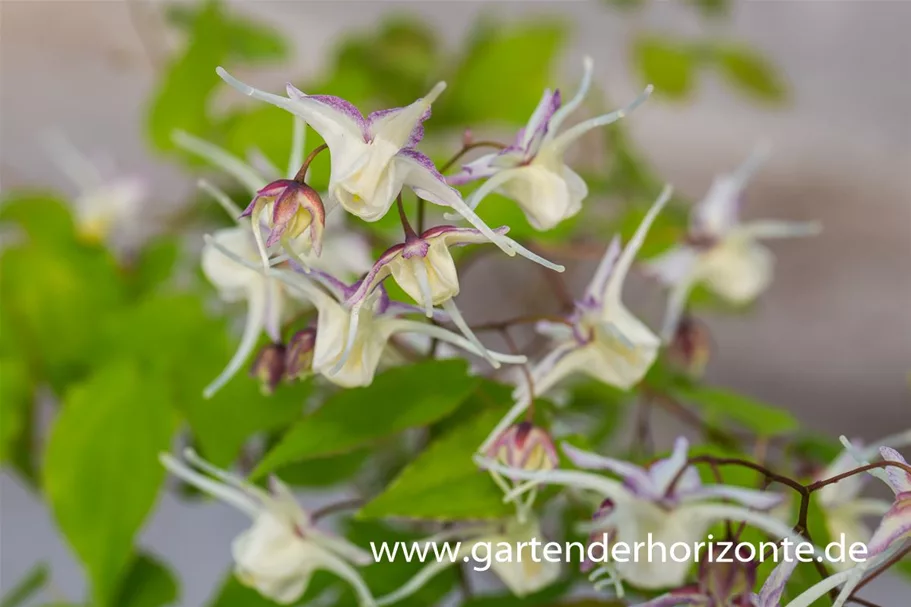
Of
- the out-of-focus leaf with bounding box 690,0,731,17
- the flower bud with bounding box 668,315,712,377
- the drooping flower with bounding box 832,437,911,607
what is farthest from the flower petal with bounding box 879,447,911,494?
the out-of-focus leaf with bounding box 690,0,731,17

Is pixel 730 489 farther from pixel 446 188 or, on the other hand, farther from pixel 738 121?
pixel 738 121

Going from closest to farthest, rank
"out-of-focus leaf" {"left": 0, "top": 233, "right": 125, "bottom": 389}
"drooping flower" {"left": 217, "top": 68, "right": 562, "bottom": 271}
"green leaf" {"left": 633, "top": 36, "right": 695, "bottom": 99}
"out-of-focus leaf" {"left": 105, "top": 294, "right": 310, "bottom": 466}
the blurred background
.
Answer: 1. "drooping flower" {"left": 217, "top": 68, "right": 562, "bottom": 271}
2. "out-of-focus leaf" {"left": 105, "top": 294, "right": 310, "bottom": 466}
3. "out-of-focus leaf" {"left": 0, "top": 233, "right": 125, "bottom": 389}
4. "green leaf" {"left": 633, "top": 36, "right": 695, "bottom": 99}
5. the blurred background

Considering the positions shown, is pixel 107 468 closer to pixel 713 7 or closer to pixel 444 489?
pixel 444 489

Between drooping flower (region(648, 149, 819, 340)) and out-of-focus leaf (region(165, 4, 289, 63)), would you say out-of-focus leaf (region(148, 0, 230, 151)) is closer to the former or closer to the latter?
out-of-focus leaf (region(165, 4, 289, 63))

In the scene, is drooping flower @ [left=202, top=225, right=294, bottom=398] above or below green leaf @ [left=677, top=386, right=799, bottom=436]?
above

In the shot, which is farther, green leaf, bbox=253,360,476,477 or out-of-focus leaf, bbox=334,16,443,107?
out-of-focus leaf, bbox=334,16,443,107

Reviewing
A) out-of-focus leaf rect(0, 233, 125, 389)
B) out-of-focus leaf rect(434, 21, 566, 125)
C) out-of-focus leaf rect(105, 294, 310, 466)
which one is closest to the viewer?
out-of-focus leaf rect(105, 294, 310, 466)

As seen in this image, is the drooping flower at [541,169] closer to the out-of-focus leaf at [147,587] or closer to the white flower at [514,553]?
the white flower at [514,553]

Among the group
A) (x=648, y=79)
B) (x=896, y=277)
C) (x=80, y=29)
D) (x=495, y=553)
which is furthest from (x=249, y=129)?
(x=896, y=277)
